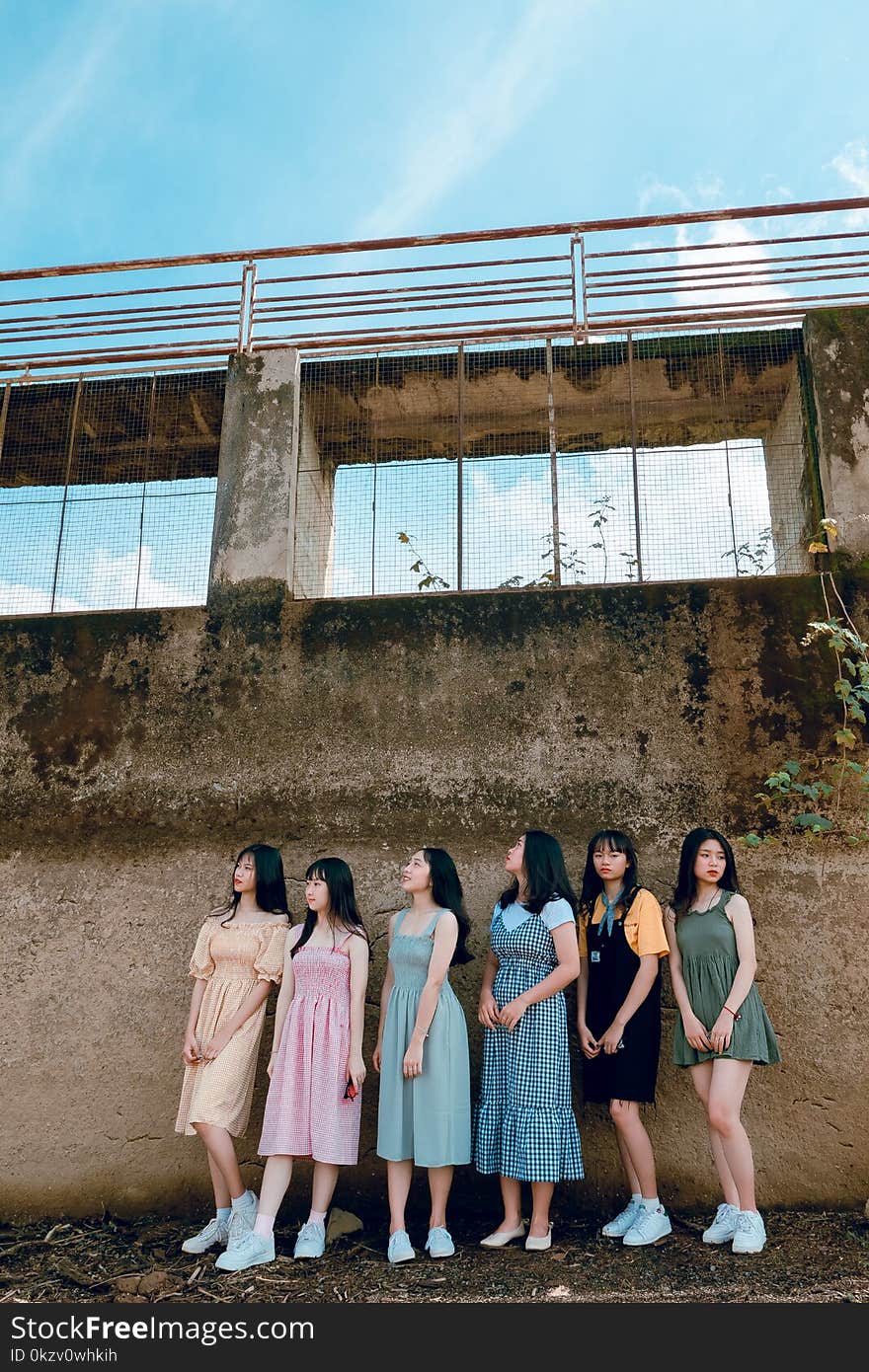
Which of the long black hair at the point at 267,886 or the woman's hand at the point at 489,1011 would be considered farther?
the long black hair at the point at 267,886

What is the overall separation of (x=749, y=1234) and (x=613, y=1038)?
859 mm

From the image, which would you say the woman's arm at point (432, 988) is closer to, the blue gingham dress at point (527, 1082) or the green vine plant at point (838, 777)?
the blue gingham dress at point (527, 1082)

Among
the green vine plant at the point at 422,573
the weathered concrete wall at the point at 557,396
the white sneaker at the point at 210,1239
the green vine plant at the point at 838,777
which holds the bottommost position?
the white sneaker at the point at 210,1239

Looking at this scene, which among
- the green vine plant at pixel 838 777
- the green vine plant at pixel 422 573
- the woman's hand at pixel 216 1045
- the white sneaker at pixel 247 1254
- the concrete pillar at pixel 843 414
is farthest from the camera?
the green vine plant at pixel 422 573

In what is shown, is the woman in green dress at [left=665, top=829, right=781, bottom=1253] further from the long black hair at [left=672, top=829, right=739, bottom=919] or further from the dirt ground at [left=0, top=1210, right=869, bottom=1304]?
the dirt ground at [left=0, top=1210, right=869, bottom=1304]

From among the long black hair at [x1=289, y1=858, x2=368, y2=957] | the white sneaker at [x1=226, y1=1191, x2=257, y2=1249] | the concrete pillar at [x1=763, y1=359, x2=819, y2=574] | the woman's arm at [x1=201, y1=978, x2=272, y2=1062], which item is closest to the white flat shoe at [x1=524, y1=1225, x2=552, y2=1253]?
the white sneaker at [x1=226, y1=1191, x2=257, y2=1249]

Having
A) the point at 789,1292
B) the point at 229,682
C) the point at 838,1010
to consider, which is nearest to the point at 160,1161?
the point at 229,682

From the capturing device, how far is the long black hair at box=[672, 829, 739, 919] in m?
4.34

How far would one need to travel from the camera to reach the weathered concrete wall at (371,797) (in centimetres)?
471

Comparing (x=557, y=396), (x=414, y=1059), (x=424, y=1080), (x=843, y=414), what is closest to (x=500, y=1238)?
(x=424, y=1080)

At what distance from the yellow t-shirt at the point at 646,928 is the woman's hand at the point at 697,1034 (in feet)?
0.95

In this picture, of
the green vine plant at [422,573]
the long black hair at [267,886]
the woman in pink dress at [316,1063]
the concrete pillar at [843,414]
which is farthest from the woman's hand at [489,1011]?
the concrete pillar at [843,414]

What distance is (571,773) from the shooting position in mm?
5102

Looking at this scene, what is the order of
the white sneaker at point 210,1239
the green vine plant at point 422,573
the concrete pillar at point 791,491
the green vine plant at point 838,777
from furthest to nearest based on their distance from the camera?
the concrete pillar at point 791,491 < the green vine plant at point 422,573 < the green vine plant at point 838,777 < the white sneaker at point 210,1239
